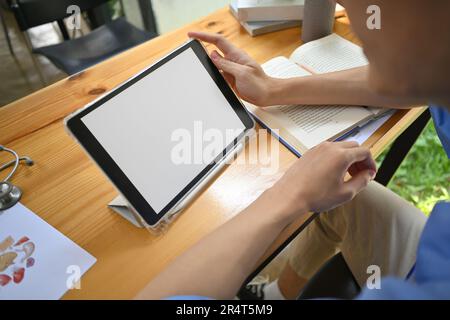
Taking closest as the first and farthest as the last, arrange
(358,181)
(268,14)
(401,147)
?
(358,181)
(268,14)
(401,147)

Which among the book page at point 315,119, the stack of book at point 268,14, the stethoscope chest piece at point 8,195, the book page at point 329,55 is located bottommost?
the book page at point 315,119

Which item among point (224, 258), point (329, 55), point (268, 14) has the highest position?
point (268, 14)

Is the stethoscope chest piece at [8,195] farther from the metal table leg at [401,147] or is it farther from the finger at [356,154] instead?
the metal table leg at [401,147]

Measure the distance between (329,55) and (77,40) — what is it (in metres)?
1.18

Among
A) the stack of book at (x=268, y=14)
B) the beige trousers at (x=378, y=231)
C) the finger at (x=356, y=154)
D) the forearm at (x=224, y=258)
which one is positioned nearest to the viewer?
the forearm at (x=224, y=258)

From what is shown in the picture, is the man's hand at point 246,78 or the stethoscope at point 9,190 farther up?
the man's hand at point 246,78

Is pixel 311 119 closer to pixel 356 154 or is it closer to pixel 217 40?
pixel 356 154

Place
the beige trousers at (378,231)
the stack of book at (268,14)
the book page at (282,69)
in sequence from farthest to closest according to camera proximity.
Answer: the stack of book at (268,14) → the book page at (282,69) → the beige trousers at (378,231)

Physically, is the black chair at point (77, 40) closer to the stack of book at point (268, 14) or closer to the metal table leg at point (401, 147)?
the stack of book at point (268, 14)

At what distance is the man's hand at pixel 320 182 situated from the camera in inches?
22.5

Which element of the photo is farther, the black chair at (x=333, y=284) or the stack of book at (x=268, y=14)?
the stack of book at (x=268, y=14)

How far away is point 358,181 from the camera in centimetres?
61

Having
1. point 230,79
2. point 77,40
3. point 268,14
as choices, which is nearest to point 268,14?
point 268,14

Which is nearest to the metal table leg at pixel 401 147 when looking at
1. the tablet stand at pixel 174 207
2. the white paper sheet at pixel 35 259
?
the tablet stand at pixel 174 207
